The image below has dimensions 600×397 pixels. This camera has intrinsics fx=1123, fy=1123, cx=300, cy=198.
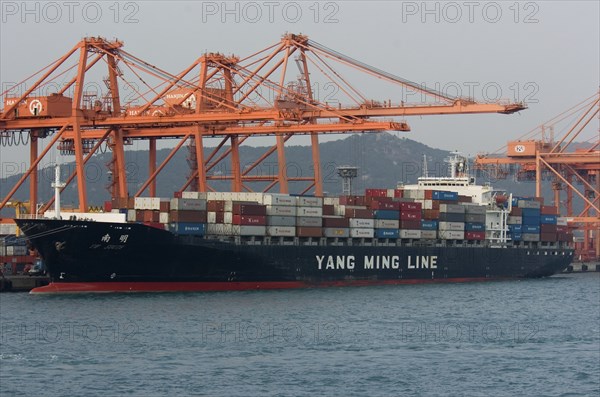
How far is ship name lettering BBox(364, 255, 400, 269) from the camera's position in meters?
59.3

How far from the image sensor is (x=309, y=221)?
56.6m

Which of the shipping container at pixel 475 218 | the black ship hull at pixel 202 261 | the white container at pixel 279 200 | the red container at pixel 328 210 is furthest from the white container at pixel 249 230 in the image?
the shipping container at pixel 475 218

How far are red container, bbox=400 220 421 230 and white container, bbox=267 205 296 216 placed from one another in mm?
7773

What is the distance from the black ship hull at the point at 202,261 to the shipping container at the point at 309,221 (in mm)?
1000

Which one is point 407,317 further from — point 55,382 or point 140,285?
point 55,382

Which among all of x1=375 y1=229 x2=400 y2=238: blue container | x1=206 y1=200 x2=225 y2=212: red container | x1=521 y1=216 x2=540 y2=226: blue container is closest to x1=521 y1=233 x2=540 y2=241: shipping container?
x1=521 y1=216 x2=540 y2=226: blue container

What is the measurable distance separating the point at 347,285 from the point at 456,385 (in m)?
27.6

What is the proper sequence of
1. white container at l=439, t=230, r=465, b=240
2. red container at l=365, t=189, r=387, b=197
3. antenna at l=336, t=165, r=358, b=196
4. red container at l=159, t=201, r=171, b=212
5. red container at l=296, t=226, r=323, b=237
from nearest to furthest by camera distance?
red container at l=159, t=201, r=171, b=212 → red container at l=296, t=226, r=323, b=237 → red container at l=365, t=189, r=387, b=197 → white container at l=439, t=230, r=465, b=240 → antenna at l=336, t=165, r=358, b=196

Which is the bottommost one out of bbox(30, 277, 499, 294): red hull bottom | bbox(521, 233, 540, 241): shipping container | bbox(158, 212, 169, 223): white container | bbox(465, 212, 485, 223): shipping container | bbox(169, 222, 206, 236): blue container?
bbox(30, 277, 499, 294): red hull bottom

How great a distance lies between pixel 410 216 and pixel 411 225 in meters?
0.50

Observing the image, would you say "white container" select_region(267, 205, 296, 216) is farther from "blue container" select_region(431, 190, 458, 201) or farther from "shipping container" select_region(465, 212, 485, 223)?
"shipping container" select_region(465, 212, 485, 223)

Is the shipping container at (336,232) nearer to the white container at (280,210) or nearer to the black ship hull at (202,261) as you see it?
the black ship hull at (202,261)

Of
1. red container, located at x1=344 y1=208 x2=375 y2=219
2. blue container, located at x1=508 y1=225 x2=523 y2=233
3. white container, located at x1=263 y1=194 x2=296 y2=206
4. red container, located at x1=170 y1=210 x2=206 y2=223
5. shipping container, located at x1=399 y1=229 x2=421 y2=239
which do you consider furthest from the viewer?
blue container, located at x1=508 y1=225 x2=523 y2=233

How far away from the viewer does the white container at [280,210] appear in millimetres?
55375
